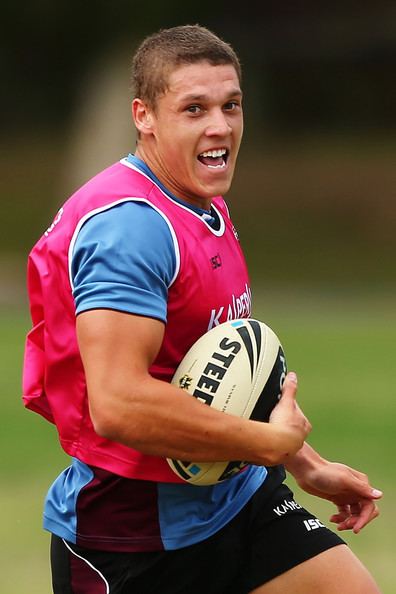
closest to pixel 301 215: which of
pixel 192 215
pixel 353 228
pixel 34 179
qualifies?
pixel 353 228

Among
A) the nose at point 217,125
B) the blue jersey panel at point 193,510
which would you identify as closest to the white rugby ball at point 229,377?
the blue jersey panel at point 193,510

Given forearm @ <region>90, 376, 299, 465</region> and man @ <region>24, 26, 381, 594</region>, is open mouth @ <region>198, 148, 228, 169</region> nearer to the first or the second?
man @ <region>24, 26, 381, 594</region>

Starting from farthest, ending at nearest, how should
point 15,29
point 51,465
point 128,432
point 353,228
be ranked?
point 15,29 → point 353,228 → point 51,465 → point 128,432

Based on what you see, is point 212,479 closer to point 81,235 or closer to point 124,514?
point 124,514

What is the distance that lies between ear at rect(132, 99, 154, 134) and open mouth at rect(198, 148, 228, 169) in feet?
0.66

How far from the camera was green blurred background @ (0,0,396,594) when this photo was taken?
1127 cm

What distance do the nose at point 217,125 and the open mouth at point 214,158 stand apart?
0.22ft

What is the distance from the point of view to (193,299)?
457 cm

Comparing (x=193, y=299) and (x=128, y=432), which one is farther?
(x=193, y=299)

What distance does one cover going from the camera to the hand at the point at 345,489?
5.07 m

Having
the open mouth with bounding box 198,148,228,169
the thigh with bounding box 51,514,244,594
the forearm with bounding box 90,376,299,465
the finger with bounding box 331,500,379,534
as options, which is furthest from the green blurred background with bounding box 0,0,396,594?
the open mouth with bounding box 198,148,228,169

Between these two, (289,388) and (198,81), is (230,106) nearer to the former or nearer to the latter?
(198,81)

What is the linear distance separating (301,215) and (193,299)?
114 feet

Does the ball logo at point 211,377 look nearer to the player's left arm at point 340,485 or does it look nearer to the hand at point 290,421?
the hand at point 290,421
